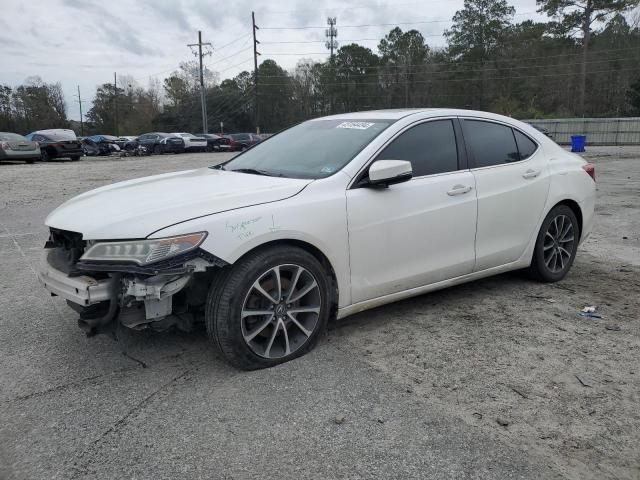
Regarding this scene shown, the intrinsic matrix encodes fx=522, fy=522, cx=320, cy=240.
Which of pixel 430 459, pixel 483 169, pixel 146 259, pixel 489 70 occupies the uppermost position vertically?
pixel 489 70

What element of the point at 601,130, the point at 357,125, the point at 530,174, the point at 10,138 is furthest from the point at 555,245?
the point at 601,130

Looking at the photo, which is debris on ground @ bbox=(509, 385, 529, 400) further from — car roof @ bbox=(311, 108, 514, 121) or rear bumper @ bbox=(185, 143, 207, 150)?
rear bumper @ bbox=(185, 143, 207, 150)

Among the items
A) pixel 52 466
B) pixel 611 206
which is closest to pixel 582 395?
pixel 52 466

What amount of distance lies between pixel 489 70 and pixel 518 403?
62.0m

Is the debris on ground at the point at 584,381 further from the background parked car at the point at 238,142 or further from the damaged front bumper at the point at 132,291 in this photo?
the background parked car at the point at 238,142

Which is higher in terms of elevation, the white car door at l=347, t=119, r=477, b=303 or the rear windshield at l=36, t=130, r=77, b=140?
the rear windshield at l=36, t=130, r=77, b=140

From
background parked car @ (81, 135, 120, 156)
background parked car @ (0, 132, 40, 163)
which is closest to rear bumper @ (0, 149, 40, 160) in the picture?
background parked car @ (0, 132, 40, 163)

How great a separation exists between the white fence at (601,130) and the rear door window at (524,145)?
3425 cm

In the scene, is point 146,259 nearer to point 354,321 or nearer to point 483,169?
point 354,321

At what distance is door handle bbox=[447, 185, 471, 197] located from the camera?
396cm

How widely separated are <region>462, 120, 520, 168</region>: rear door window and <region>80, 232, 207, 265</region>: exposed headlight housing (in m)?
2.45

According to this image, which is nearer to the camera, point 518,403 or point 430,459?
point 430,459

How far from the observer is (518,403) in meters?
2.84

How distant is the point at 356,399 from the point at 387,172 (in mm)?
1468
